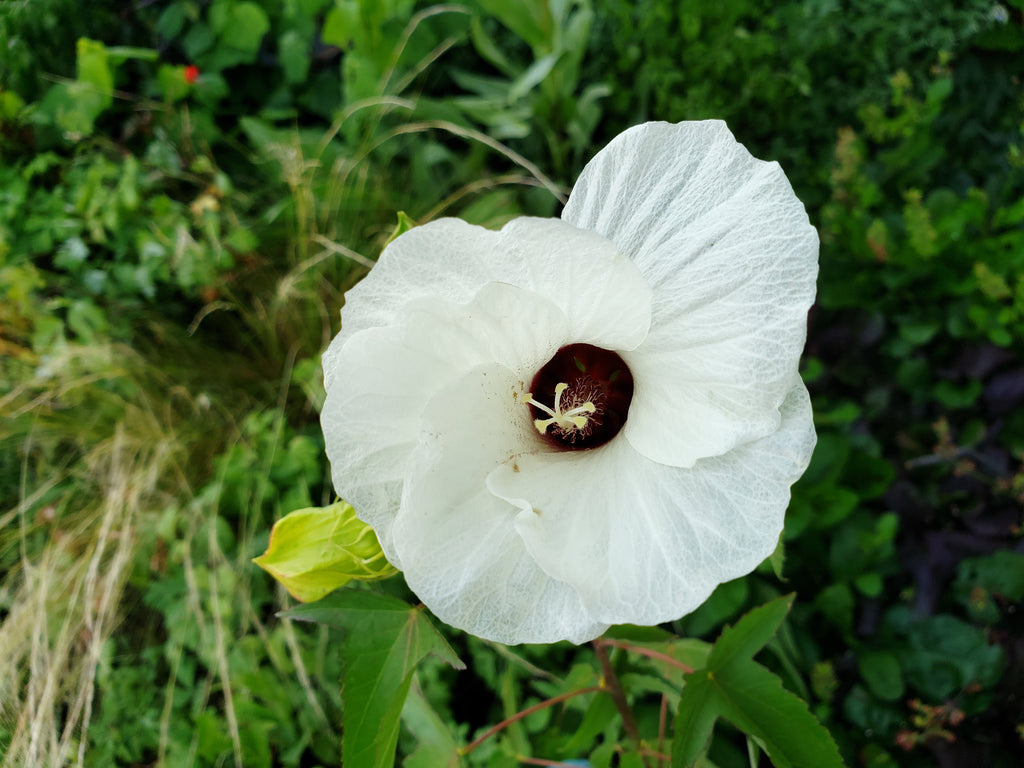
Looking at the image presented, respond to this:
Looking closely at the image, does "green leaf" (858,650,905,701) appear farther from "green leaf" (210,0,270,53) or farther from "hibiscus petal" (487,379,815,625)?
"green leaf" (210,0,270,53)

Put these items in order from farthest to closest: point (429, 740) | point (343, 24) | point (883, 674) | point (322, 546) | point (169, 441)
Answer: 1. point (343, 24)
2. point (169, 441)
3. point (883, 674)
4. point (429, 740)
5. point (322, 546)

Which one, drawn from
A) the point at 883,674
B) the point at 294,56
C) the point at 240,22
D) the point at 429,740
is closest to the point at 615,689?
the point at 429,740

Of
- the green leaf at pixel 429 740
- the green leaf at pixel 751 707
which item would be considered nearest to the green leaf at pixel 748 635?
the green leaf at pixel 751 707

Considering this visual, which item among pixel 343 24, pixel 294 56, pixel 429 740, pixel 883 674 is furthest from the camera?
pixel 294 56

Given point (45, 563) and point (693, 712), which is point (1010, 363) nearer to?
point (693, 712)

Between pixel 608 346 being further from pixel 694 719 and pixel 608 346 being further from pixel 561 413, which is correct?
pixel 694 719

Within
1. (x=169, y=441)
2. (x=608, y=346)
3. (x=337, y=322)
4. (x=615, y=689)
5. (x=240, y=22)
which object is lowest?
(x=169, y=441)

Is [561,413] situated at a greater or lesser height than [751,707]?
greater
